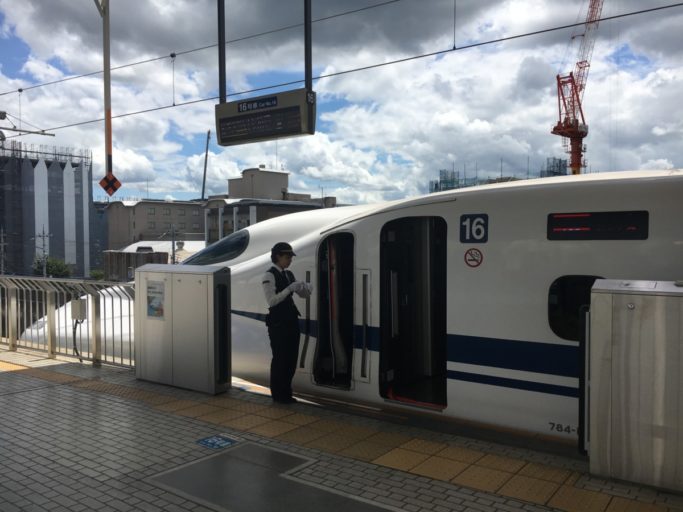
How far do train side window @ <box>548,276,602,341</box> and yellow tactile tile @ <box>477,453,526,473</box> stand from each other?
3.76 feet

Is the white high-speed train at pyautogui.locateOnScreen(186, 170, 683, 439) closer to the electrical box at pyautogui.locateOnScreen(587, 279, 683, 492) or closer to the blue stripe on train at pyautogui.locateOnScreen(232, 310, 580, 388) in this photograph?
the blue stripe on train at pyautogui.locateOnScreen(232, 310, 580, 388)

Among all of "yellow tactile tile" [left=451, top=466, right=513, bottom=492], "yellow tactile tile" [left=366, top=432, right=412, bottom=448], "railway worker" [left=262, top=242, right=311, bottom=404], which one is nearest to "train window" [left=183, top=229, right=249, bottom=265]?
"railway worker" [left=262, top=242, right=311, bottom=404]

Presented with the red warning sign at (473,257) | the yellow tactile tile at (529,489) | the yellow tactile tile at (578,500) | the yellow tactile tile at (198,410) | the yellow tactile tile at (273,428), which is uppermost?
the red warning sign at (473,257)

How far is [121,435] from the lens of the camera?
19.1 ft

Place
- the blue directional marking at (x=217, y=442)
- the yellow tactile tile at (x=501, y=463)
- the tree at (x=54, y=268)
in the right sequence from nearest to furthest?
the yellow tactile tile at (x=501, y=463), the blue directional marking at (x=217, y=442), the tree at (x=54, y=268)

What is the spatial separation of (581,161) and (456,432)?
4264 centimetres

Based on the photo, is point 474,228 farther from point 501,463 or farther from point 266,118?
point 266,118

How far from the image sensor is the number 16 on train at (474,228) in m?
5.62

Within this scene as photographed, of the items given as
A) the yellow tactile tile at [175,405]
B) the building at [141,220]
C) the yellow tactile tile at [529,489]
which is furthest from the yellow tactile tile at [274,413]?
the building at [141,220]

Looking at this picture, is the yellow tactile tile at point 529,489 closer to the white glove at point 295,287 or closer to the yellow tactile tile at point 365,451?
the yellow tactile tile at point 365,451

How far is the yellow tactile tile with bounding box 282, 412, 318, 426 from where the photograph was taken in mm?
6203

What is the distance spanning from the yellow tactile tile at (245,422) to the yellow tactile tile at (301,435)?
0.45m

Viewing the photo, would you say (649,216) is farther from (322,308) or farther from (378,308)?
(322,308)

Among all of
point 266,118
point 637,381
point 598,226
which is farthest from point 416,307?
point 266,118
